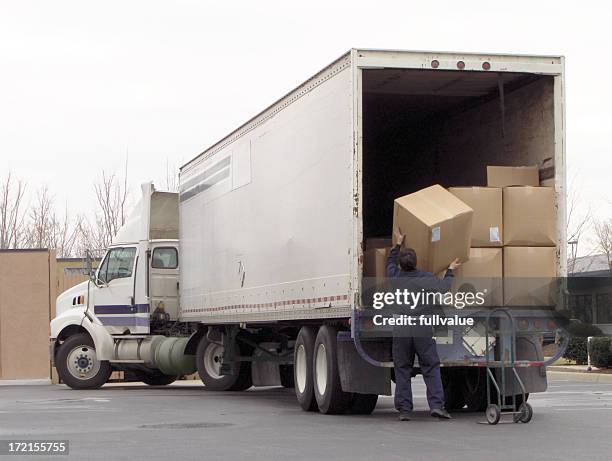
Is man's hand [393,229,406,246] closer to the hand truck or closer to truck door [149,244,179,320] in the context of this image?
the hand truck

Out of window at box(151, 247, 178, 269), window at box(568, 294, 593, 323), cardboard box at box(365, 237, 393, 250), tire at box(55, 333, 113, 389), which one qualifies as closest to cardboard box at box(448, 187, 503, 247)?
cardboard box at box(365, 237, 393, 250)

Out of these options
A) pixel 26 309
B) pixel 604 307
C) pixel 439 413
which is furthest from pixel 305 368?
pixel 604 307

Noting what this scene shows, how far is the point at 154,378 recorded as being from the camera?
25.2 meters

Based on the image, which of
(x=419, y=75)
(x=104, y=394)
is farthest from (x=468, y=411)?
(x=104, y=394)

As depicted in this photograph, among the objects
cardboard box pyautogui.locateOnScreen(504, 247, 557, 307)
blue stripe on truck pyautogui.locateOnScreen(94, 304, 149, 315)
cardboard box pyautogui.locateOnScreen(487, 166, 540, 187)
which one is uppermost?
cardboard box pyautogui.locateOnScreen(487, 166, 540, 187)

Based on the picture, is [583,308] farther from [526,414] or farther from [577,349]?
[526,414]

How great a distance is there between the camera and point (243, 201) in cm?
1839

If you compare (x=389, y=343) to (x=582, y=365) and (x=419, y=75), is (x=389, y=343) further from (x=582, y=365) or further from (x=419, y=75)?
(x=582, y=365)

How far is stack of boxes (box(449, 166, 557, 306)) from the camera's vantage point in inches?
562

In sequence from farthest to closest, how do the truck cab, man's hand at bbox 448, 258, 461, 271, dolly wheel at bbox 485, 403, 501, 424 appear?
1. the truck cab
2. man's hand at bbox 448, 258, 461, 271
3. dolly wheel at bbox 485, 403, 501, 424

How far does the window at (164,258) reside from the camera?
77.2ft

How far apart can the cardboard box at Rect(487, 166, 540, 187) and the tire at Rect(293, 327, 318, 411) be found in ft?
10.1

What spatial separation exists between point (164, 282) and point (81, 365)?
2.16 m

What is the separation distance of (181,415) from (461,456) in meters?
5.99
